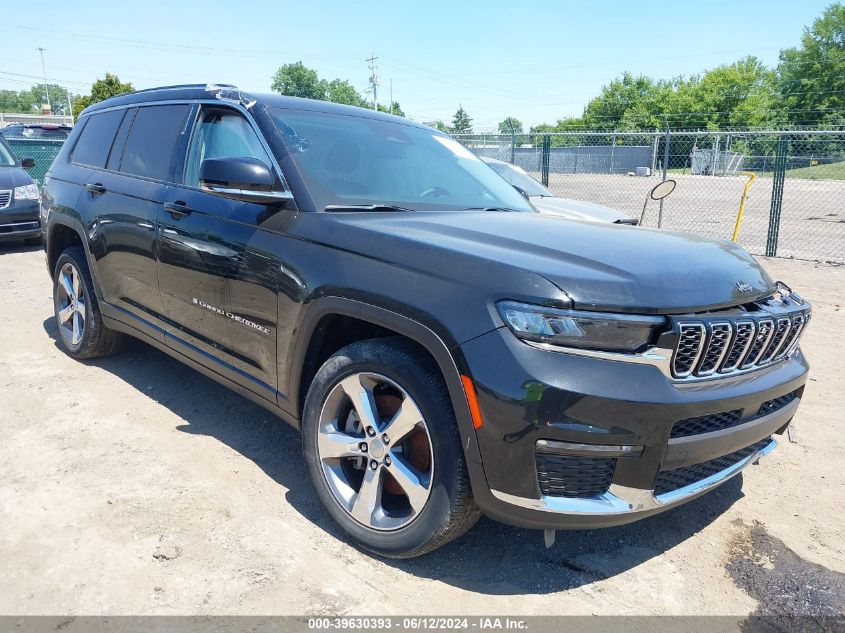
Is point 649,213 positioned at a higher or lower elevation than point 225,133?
lower

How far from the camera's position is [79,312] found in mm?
4785

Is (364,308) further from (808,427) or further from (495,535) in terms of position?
(808,427)

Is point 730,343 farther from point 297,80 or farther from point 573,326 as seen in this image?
point 297,80

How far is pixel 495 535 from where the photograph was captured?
2906mm

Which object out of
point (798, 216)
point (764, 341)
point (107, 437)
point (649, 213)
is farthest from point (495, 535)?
point (798, 216)

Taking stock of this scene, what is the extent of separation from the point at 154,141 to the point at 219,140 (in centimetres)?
73

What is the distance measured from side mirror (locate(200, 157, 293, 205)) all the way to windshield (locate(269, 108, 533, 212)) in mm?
177

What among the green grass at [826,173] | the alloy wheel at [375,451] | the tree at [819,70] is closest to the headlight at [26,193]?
the alloy wheel at [375,451]

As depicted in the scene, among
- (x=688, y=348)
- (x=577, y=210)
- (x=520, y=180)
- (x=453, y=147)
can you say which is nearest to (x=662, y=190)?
(x=577, y=210)

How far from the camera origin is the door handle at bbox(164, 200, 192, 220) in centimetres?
343

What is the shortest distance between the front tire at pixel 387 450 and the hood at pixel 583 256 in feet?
1.33

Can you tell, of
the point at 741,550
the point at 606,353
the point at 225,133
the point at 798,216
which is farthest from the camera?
the point at 798,216

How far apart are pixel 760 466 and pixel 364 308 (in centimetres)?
253

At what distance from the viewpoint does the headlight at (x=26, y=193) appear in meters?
9.72
